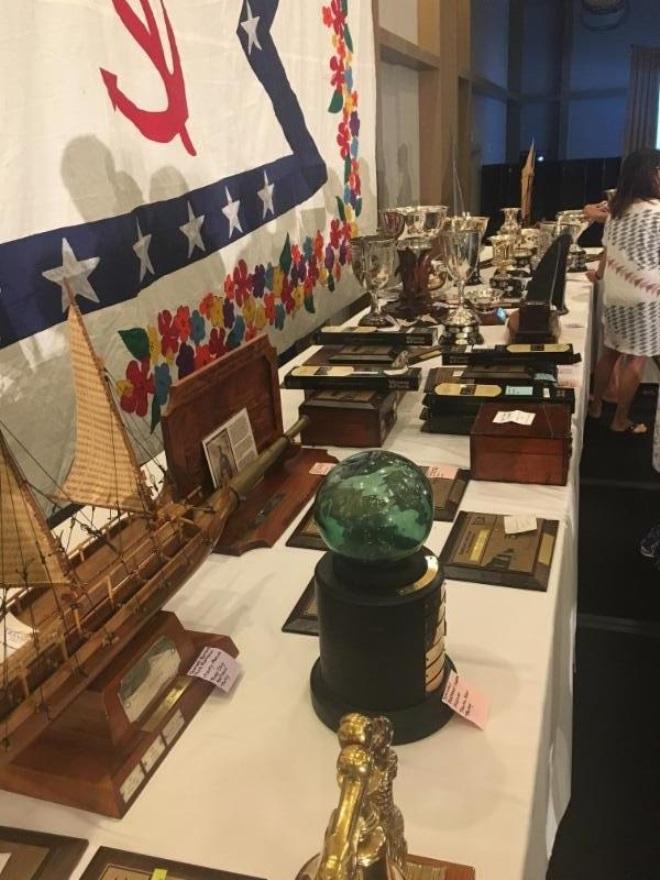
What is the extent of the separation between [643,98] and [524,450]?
679cm

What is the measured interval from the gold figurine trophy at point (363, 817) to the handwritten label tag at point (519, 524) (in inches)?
22.0

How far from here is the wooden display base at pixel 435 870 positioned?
530mm

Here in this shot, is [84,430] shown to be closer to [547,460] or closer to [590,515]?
[547,460]

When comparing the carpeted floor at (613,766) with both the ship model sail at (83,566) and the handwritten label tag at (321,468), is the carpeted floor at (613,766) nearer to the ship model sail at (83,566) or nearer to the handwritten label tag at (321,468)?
the handwritten label tag at (321,468)

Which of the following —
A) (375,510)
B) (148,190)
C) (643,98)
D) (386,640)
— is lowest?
(386,640)

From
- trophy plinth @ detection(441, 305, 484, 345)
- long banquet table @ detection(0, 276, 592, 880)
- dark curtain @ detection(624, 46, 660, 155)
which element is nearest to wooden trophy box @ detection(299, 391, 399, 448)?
long banquet table @ detection(0, 276, 592, 880)

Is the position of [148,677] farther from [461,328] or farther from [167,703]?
[461,328]

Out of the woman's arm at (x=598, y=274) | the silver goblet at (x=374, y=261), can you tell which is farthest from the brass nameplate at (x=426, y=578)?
the woman's arm at (x=598, y=274)

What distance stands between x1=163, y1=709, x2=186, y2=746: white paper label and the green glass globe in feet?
0.71

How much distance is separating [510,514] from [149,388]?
70 cm

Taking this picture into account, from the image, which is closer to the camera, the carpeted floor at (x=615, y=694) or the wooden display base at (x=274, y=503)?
the wooden display base at (x=274, y=503)

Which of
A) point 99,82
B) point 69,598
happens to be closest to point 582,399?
point 99,82

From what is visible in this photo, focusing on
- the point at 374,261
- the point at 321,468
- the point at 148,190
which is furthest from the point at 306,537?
the point at 374,261

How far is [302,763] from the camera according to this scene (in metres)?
0.65
